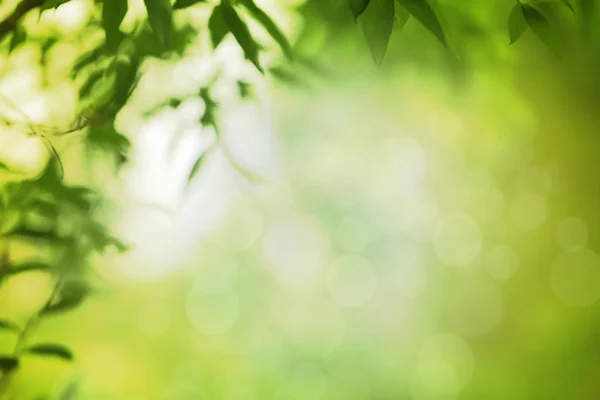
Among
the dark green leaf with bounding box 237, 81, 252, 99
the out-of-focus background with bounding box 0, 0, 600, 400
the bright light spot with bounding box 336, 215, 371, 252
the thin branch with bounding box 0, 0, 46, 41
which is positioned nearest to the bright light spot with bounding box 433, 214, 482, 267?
the out-of-focus background with bounding box 0, 0, 600, 400

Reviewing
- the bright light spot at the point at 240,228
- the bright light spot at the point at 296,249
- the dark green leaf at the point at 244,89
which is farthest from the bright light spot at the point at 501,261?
the dark green leaf at the point at 244,89

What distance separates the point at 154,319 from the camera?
104 centimetres

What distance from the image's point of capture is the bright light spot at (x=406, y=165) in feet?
3.62

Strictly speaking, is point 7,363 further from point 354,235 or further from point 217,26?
point 354,235

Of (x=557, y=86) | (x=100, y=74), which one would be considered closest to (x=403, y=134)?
(x=557, y=86)

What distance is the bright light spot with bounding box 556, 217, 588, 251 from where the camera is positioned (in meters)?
1.09

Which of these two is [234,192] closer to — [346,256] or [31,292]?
[346,256]

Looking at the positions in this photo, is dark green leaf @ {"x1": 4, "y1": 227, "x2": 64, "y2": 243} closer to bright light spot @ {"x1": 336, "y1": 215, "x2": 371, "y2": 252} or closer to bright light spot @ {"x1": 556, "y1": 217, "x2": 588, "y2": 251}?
bright light spot @ {"x1": 336, "y1": 215, "x2": 371, "y2": 252}

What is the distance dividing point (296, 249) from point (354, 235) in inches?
4.1

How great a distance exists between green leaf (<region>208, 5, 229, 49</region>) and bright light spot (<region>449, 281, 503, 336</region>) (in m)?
0.67

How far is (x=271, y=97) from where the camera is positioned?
1097 mm

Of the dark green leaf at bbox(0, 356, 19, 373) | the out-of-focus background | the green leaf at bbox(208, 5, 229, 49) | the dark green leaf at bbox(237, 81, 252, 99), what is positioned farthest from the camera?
the out-of-focus background

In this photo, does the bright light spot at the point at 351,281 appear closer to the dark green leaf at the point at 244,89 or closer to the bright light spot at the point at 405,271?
the bright light spot at the point at 405,271

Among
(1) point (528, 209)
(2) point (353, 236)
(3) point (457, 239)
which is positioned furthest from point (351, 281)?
(1) point (528, 209)
